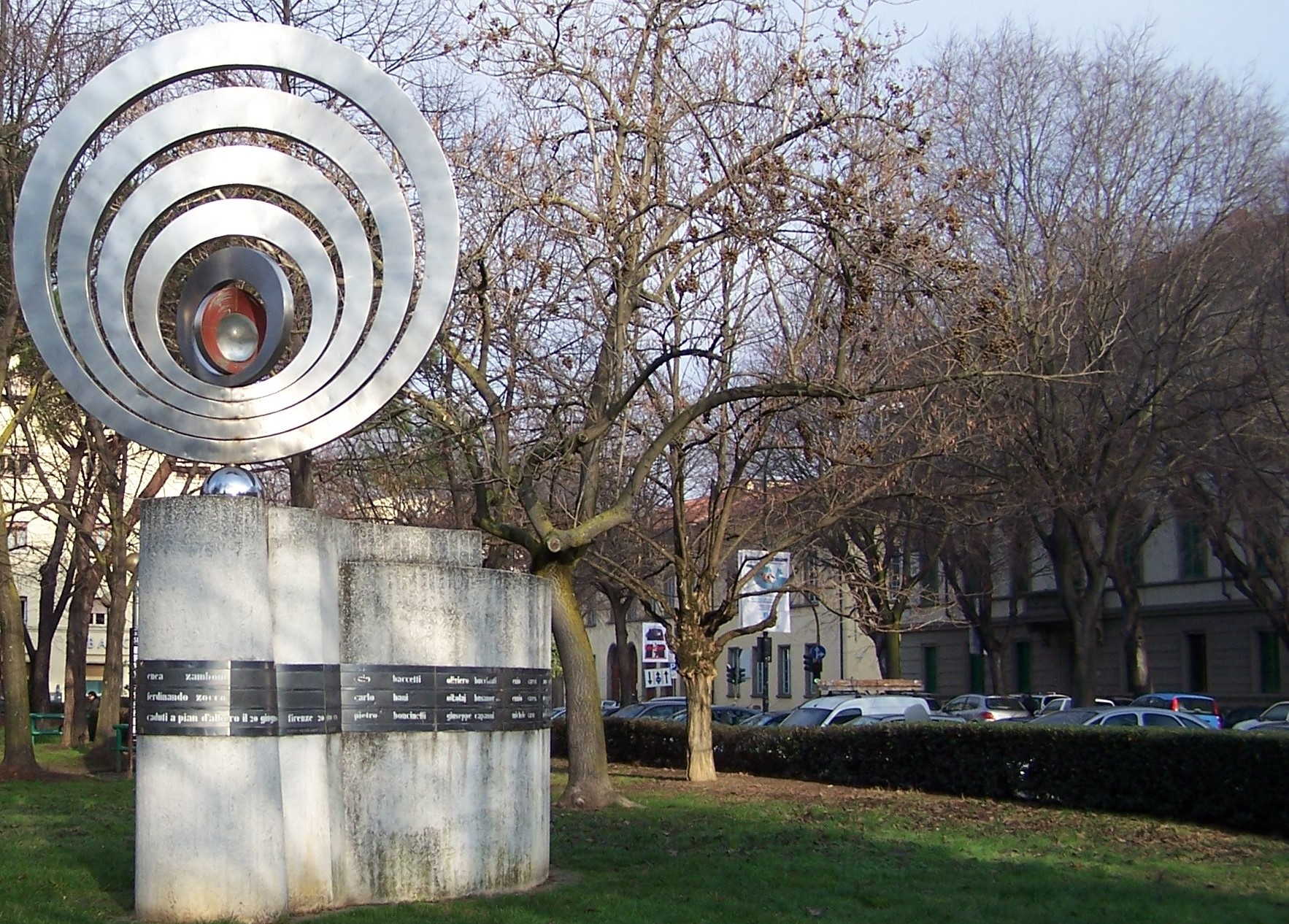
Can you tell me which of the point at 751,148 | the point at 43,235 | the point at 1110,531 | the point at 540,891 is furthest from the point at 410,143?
the point at 1110,531

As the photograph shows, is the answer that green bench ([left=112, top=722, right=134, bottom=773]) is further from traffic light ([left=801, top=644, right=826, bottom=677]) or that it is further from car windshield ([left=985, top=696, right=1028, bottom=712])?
car windshield ([left=985, top=696, right=1028, bottom=712])

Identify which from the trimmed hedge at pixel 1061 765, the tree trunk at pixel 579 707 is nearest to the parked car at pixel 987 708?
the trimmed hedge at pixel 1061 765

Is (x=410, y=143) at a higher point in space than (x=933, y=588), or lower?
higher

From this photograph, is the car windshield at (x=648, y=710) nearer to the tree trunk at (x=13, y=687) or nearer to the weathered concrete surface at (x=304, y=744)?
the tree trunk at (x=13, y=687)

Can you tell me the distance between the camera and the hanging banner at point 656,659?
3538 cm

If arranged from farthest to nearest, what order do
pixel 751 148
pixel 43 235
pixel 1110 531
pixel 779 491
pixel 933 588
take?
pixel 933 588
pixel 1110 531
pixel 779 491
pixel 751 148
pixel 43 235

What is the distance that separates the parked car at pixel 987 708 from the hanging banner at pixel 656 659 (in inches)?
276

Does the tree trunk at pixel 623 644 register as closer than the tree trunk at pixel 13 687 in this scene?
No

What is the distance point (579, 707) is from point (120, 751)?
1242 centimetres

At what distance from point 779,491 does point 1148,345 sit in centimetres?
841

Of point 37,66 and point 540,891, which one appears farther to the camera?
point 37,66

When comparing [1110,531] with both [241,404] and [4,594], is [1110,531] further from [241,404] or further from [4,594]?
[241,404]

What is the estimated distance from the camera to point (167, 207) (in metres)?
10.6

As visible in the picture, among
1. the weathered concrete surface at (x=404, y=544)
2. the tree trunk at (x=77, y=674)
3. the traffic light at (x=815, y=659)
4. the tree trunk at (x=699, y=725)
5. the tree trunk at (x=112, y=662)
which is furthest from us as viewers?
the traffic light at (x=815, y=659)
